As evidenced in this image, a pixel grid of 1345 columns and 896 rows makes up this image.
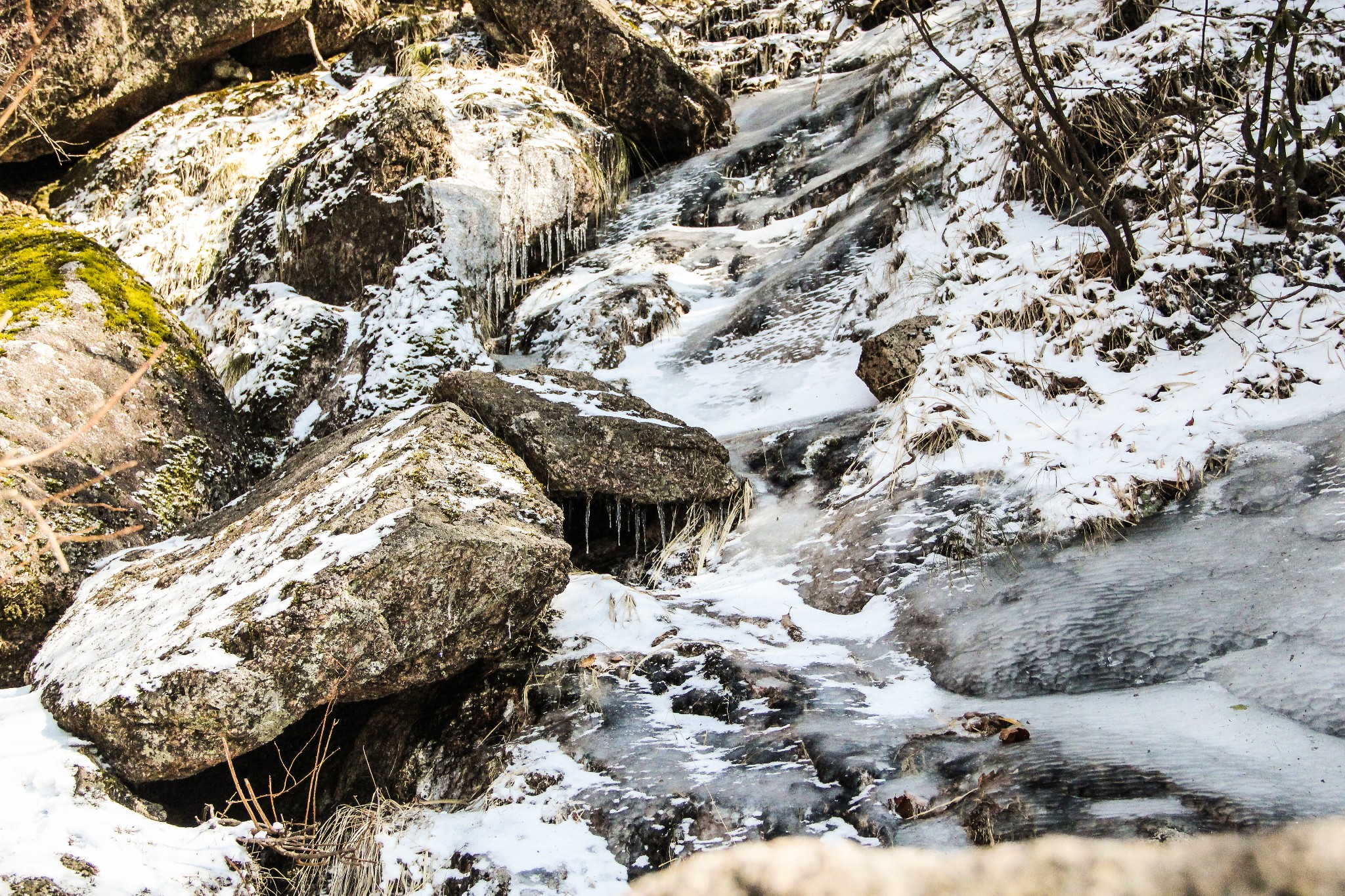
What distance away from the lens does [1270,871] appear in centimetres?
67

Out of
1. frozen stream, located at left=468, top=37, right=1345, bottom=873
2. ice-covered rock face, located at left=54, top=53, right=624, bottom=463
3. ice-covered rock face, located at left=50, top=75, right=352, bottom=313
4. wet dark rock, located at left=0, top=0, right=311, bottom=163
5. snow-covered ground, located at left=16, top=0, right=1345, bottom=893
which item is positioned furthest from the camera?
wet dark rock, located at left=0, top=0, right=311, bottom=163

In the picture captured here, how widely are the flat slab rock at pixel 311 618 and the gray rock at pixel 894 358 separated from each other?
197 centimetres

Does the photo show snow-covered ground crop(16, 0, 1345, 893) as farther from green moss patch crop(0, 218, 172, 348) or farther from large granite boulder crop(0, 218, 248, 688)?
green moss patch crop(0, 218, 172, 348)

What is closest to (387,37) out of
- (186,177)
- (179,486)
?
(186,177)

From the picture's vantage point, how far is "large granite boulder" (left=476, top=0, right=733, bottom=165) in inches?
305

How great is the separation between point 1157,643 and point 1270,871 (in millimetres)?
2413

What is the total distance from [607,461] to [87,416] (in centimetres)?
251

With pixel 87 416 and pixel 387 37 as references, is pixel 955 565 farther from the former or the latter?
pixel 387 37

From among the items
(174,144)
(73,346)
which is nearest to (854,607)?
(73,346)

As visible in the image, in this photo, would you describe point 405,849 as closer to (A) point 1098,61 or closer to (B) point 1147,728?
(B) point 1147,728

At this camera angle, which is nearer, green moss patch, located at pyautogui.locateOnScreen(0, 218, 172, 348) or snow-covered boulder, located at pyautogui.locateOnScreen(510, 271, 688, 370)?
green moss patch, located at pyautogui.locateOnScreen(0, 218, 172, 348)

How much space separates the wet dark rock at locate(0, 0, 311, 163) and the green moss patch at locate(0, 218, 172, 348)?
2606 mm

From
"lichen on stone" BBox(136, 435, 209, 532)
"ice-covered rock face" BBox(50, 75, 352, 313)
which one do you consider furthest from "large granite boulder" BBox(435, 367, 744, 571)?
"ice-covered rock face" BBox(50, 75, 352, 313)

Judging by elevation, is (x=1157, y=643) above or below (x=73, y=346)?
below
